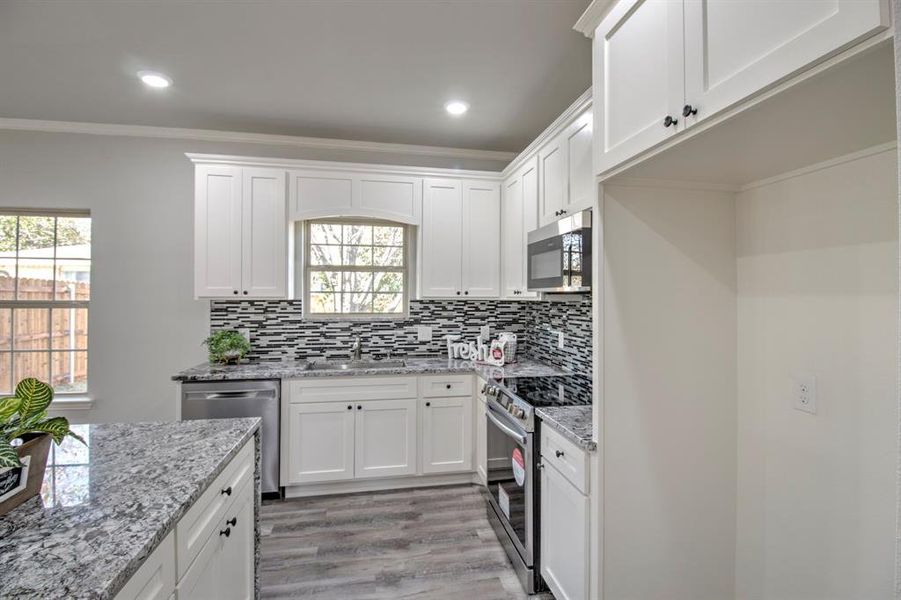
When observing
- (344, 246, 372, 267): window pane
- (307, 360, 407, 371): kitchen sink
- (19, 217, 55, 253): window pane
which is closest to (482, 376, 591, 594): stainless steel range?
(307, 360, 407, 371): kitchen sink

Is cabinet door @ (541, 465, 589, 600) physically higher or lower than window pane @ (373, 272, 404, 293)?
lower

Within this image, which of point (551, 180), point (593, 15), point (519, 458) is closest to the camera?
point (593, 15)

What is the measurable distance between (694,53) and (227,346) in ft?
10.4

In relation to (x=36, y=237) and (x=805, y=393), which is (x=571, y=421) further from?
(x=36, y=237)

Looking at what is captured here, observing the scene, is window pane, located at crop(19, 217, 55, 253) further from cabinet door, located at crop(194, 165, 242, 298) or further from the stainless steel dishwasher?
the stainless steel dishwasher

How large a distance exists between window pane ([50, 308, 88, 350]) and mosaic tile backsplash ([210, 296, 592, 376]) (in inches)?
39.3

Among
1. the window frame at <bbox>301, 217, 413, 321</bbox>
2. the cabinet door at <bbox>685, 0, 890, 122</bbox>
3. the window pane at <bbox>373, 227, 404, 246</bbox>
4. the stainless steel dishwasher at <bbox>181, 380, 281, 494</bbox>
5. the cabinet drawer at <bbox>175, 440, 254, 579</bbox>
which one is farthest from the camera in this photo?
the window pane at <bbox>373, 227, 404, 246</bbox>

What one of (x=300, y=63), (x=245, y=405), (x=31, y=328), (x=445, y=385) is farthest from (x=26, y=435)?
(x=31, y=328)

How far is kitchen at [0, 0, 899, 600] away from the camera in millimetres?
1099

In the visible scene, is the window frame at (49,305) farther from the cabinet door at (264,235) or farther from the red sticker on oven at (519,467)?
the red sticker on oven at (519,467)

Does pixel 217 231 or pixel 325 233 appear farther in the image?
pixel 325 233

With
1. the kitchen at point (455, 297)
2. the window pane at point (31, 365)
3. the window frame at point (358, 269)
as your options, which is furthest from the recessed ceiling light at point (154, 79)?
the window pane at point (31, 365)

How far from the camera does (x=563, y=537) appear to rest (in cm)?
169

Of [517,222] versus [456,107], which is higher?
[456,107]
